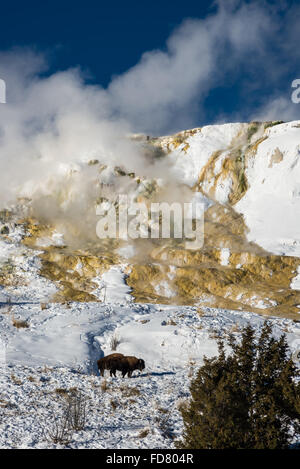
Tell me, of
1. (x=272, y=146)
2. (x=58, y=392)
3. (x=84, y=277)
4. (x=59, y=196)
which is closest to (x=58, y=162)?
(x=59, y=196)

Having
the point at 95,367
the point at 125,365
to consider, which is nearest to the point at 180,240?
the point at 95,367

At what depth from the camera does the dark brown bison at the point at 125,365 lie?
46.1 ft

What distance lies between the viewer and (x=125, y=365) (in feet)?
46.2

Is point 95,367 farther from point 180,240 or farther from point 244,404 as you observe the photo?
point 180,240

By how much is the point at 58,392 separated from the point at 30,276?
7173 centimetres

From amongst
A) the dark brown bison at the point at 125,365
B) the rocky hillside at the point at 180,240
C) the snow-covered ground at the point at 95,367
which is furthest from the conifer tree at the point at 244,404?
the rocky hillside at the point at 180,240

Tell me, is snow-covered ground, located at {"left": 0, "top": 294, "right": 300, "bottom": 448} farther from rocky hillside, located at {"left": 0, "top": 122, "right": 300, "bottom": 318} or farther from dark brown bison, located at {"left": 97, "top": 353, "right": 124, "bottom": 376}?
rocky hillside, located at {"left": 0, "top": 122, "right": 300, "bottom": 318}

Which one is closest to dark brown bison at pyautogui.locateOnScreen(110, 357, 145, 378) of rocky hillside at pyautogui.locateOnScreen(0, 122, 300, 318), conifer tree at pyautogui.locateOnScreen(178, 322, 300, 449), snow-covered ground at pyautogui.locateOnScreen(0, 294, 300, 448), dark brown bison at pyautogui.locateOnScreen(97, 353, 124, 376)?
dark brown bison at pyautogui.locateOnScreen(97, 353, 124, 376)

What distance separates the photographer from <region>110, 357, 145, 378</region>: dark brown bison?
14.0m

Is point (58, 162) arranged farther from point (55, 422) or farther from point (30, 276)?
point (55, 422)

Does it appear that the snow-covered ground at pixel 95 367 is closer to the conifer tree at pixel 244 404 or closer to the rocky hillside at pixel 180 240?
the conifer tree at pixel 244 404

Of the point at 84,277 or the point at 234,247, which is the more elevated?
the point at 234,247

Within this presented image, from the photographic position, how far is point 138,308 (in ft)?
76.3
